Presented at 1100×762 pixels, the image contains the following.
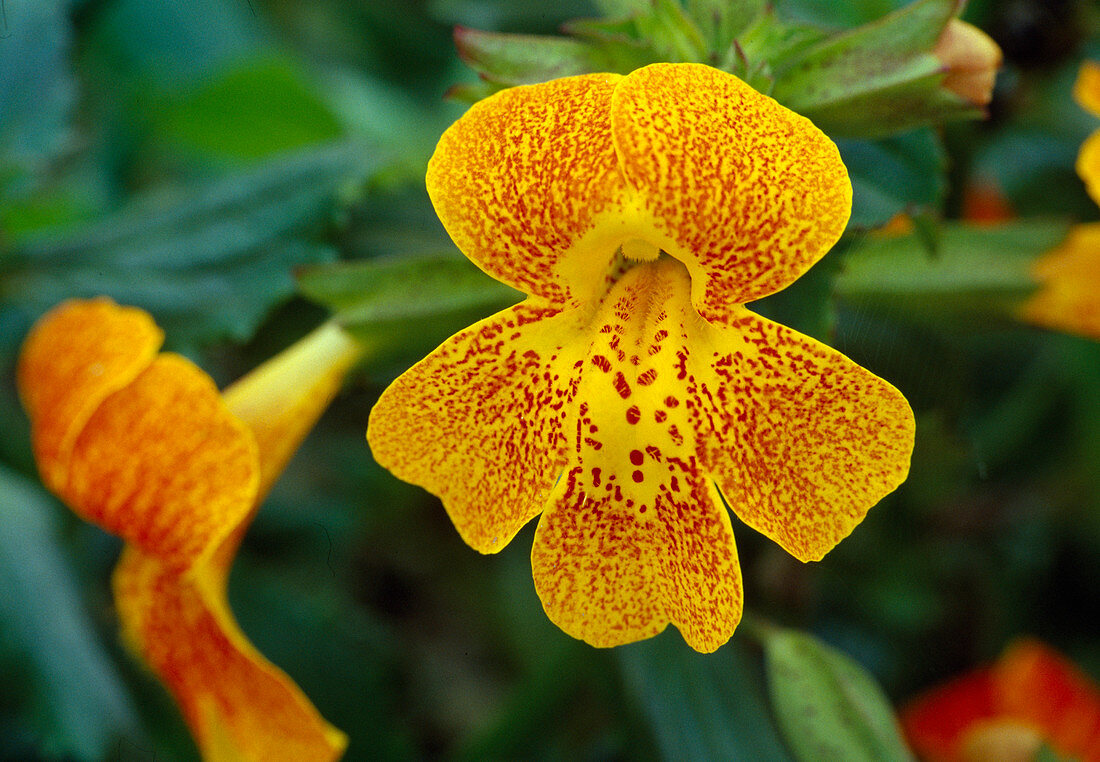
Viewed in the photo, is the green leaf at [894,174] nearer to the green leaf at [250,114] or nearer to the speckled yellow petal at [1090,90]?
the speckled yellow petal at [1090,90]

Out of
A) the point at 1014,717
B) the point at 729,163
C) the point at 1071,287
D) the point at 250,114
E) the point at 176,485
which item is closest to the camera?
the point at 729,163

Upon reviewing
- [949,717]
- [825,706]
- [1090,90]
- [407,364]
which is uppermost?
[1090,90]

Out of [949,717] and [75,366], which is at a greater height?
[75,366]

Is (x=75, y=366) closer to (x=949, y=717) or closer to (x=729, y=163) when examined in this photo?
(x=729, y=163)

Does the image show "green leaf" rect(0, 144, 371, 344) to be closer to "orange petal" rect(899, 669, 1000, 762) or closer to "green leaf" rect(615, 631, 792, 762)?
"green leaf" rect(615, 631, 792, 762)

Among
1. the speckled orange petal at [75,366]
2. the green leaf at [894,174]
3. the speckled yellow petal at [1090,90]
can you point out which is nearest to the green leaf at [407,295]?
the speckled orange petal at [75,366]

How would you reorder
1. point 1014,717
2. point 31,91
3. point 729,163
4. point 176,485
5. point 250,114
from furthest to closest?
1. point 250,114
2. point 31,91
3. point 1014,717
4. point 176,485
5. point 729,163

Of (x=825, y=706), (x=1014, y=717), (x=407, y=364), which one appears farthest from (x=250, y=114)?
(x=1014, y=717)
